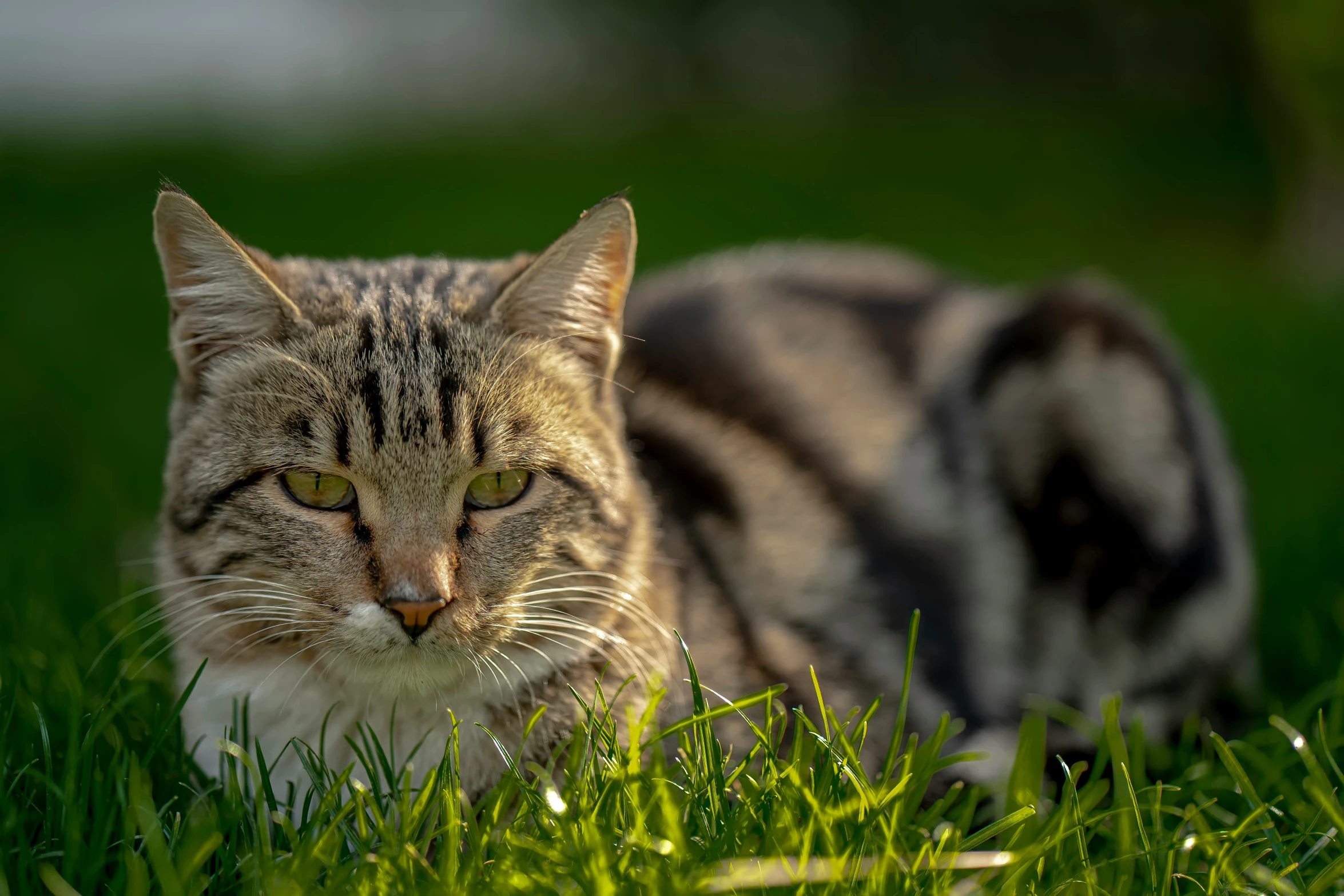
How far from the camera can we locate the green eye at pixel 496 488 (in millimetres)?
2000

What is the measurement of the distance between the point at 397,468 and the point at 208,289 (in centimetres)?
52

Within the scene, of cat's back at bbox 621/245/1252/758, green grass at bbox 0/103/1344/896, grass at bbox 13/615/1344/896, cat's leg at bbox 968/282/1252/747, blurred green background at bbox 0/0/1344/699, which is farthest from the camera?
blurred green background at bbox 0/0/1344/699

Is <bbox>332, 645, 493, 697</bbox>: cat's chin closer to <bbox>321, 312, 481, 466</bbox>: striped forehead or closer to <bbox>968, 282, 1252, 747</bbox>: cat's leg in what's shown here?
<bbox>321, 312, 481, 466</bbox>: striped forehead

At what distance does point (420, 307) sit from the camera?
210cm

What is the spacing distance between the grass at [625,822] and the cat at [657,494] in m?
0.14

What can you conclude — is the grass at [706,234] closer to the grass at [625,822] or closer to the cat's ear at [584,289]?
the grass at [625,822]

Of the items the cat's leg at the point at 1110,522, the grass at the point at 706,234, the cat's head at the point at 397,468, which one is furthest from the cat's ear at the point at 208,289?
the cat's leg at the point at 1110,522

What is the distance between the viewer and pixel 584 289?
2.17 meters

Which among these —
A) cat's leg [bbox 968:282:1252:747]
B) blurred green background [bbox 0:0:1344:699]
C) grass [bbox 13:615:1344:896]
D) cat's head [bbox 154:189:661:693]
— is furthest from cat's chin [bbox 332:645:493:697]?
cat's leg [bbox 968:282:1252:747]

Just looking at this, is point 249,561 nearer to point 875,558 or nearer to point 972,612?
point 875,558

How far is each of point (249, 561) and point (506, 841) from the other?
69 centimetres

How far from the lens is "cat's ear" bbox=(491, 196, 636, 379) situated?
2064 millimetres

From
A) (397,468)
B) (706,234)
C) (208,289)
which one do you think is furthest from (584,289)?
(706,234)

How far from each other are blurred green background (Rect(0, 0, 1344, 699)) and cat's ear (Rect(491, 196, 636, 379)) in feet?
4.36
